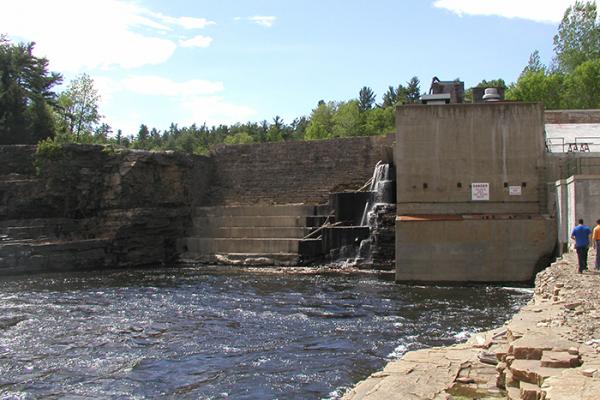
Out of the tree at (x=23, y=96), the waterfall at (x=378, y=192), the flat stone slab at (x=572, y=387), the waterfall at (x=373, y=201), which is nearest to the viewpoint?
the flat stone slab at (x=572, y=387)

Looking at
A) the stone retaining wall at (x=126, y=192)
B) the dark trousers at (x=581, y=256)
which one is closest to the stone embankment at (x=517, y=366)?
the dark trousers at (x=581, y=256)

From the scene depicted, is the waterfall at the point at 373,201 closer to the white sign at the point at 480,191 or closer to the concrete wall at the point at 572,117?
the white sign at the point at 480,191

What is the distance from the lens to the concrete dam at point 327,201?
68.5 feet

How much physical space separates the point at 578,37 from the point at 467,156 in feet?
141

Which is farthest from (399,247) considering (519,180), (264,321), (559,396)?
(559,396)

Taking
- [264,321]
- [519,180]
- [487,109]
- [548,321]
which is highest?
[487,109]

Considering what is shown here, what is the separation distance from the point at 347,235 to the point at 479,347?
57.4 feet

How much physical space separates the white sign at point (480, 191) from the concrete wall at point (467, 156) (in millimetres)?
114

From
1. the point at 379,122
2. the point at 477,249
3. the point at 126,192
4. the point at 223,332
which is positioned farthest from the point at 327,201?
the point at 379,122

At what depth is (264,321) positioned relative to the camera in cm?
1513

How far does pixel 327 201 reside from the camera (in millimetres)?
32875

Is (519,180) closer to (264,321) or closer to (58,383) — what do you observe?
(264,321)

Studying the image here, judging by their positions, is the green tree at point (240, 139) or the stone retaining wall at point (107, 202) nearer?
the stone retaining wall at point (107, 202)

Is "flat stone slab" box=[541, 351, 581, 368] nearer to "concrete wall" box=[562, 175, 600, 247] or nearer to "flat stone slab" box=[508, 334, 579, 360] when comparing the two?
"flat stone slab" box=[508, 334, 579, 360]
